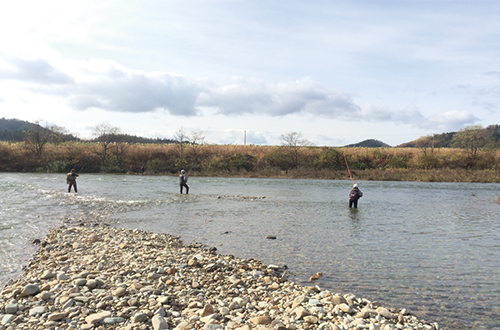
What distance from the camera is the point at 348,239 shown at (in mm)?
13664

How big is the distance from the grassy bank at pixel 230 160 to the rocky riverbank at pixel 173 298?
174 ft

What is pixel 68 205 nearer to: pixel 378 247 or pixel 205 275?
pixel 205 275

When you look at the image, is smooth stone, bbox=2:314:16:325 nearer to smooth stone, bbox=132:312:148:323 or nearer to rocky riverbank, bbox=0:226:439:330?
rocky riverbank, bbox=0:226:439:330

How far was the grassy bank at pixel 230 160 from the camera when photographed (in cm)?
6594

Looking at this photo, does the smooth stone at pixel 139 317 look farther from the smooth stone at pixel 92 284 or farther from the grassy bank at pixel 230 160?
the grassy bank at pixel 230 160

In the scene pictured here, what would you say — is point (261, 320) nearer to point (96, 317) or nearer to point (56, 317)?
point (96, 317)

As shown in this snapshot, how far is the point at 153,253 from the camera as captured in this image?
1012cm

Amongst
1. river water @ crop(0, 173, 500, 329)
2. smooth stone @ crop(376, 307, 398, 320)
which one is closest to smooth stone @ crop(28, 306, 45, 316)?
river water @ crop(0, 173, 500, 329)

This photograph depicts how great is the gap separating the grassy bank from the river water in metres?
39.9

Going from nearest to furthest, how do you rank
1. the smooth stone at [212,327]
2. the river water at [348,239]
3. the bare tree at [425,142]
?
the smooth stone at [212,327] → the river water at [348,239] → the bare tree at [425,142]

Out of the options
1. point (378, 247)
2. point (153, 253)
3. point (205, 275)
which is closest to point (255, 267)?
point (205, 275)

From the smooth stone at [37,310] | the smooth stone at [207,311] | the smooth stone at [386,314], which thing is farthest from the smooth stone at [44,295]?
the smooth stone at [386,314]

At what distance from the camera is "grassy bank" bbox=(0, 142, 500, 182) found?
65.9 metres

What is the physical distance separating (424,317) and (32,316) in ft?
23.4
